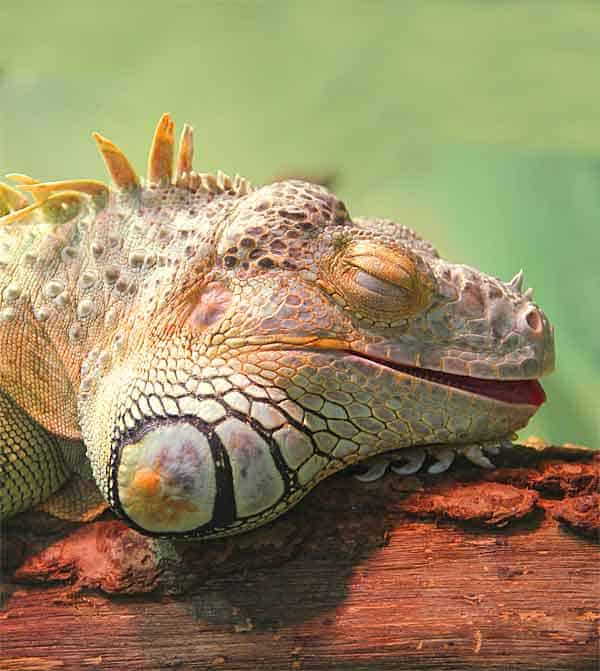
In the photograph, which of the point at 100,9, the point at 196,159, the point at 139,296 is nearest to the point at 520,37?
the point at 196,159

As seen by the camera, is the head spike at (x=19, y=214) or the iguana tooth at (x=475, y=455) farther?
the head spike at (x=19, y=214)

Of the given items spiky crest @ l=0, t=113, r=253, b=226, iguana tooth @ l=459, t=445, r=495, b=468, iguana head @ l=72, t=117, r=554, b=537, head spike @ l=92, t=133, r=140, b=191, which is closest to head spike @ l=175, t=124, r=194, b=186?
spiky crest @ l=0, t=113, r=253, b=226

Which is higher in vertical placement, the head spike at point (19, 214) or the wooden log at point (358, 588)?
the head spike at point (19, 214)

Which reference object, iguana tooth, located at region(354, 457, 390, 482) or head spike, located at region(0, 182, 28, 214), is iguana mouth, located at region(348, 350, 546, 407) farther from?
head spike, located at region(0, 182, 28, 214)

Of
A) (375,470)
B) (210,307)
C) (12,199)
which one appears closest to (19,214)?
(12,199)

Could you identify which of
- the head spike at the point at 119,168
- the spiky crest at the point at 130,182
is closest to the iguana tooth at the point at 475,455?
the spiky crest at the point at 130,182

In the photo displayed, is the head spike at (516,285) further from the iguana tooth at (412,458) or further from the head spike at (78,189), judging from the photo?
the head spike at (78,189)

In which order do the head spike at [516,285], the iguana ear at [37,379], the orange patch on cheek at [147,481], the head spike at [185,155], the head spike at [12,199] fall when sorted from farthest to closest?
the head spike at [12,199], the head spike at [185,155], the iguana ear at [37,379], the head spike at [516,285], the orange patch on cheek at [147,481]

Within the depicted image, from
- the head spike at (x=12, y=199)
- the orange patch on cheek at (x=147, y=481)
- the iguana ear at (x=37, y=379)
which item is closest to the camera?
the orange patch on cheek at (x=147, y=481)
